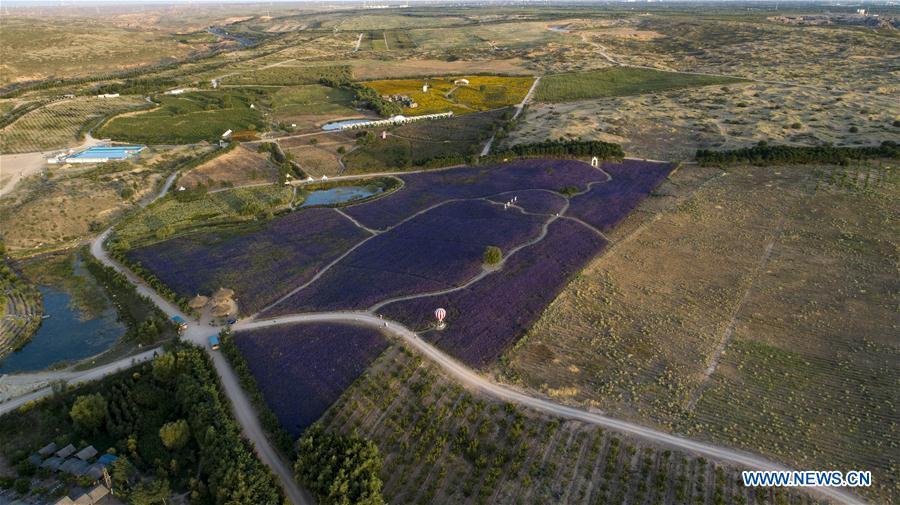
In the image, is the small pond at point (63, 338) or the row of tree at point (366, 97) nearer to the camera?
the small pond at point (63, 338)

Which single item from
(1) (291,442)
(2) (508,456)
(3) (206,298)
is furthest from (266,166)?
(2) (508,456)

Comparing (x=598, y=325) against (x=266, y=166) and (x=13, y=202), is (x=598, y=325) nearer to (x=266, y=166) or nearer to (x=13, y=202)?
(x=266, y=166)

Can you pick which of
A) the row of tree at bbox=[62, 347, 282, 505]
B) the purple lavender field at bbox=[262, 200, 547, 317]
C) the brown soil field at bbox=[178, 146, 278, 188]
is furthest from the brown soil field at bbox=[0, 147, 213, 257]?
the purple lavender field at bbox=[262, 200, 547, 317]

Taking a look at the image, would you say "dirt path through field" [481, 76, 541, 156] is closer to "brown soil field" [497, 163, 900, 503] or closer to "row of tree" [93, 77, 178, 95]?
"brown soil field" [497, 163, 900, 503]

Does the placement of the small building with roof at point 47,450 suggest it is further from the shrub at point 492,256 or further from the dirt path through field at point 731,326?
the dirt path through field at point 731,326

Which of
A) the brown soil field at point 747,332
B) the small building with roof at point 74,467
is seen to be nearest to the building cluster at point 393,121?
the brown soil field at point 747,332

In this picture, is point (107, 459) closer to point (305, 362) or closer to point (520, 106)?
point (305, 362)

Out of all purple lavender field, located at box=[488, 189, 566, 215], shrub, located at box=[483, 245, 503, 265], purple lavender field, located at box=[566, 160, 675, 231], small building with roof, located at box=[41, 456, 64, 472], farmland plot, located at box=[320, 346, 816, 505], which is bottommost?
farmland plot, located at box=[320, 346, 816, 505]

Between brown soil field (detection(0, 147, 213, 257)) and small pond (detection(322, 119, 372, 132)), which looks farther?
small pond (detection(322, 119, 372, 132))
